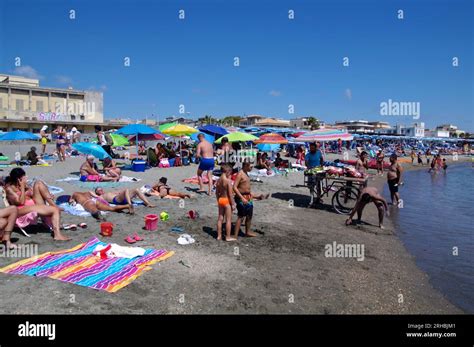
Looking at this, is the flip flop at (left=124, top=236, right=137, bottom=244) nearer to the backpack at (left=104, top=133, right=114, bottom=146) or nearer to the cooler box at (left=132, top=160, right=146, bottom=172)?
the cooler box at (left=132, top=160, right=146, bottom=172)

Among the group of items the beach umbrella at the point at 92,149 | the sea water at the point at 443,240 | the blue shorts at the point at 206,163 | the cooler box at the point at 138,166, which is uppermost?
the beach umbrella at the point at 92,149

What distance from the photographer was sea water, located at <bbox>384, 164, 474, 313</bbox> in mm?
5465

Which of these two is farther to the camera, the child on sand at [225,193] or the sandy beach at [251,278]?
the child on sand at [225,193]

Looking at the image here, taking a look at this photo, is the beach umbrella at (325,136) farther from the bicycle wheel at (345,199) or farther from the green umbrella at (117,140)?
the green umbrella at (117,140)

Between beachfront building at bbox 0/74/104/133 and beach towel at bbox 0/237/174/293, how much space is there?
175ft

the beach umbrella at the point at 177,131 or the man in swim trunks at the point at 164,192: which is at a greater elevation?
the beach umbrella at the point at 177,131

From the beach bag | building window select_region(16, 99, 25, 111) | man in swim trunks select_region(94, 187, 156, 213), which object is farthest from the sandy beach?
building window select_region(16, 99, 25, 111)

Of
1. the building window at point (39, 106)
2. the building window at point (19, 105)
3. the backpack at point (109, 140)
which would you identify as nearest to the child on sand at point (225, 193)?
the backpack at point (109, 140)

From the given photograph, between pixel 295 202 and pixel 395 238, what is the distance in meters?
3.71

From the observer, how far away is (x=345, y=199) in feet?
32.3

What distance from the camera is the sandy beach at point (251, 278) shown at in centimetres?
395

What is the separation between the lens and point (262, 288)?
4.56 metres

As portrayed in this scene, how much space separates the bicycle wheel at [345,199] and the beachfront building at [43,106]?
52.8m
